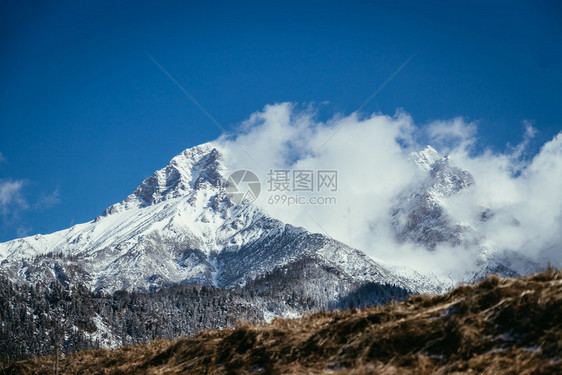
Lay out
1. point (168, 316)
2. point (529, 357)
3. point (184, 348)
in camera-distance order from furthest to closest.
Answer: point (168, 316) < point (184, 348) < point (529, 357)

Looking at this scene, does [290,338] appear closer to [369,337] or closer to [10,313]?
[369,337]

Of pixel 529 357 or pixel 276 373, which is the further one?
pixel 276 373

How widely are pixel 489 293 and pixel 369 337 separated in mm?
1332

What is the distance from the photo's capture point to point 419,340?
4461 mm

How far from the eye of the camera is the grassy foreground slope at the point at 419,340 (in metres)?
3.96

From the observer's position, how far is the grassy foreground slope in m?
3.96

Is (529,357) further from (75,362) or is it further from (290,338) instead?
(75,362)

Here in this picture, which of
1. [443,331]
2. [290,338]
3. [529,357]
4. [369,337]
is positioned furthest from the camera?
[290,338]

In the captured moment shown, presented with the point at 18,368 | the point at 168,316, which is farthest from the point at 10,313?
the point at 18,368

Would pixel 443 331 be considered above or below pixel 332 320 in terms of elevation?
below

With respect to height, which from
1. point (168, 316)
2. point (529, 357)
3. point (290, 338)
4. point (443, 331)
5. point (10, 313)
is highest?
point (10, 313)

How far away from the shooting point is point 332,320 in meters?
5.79

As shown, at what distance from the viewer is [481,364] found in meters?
3.91

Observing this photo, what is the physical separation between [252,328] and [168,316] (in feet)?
650
